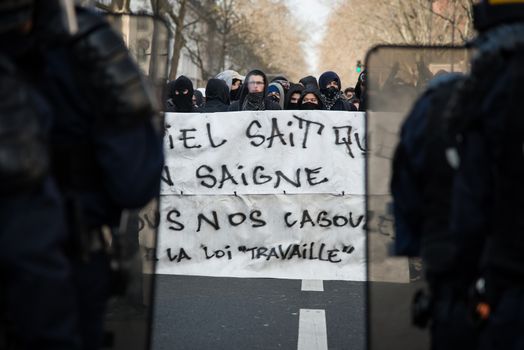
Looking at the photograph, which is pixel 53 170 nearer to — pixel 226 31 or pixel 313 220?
pixel 313 220

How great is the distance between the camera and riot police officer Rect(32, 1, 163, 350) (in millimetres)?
3303

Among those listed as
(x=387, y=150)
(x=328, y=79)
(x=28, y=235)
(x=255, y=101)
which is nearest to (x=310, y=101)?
(x=255, y=101)

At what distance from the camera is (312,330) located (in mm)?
7383

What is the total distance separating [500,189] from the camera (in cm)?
319

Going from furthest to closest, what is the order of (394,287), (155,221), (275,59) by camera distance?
1. (275,59)
2. (394,287)
3. (155,221)

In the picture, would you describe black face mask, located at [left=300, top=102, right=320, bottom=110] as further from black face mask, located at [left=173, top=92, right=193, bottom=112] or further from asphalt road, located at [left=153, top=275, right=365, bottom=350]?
asphalt road, located at [left=153, top=275, right=365, bottom=350]

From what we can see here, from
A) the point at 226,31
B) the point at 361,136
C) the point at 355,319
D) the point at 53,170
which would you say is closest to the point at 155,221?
the point at 53,170

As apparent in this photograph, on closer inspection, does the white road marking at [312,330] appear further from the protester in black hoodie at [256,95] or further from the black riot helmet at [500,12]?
the black riot helmet at [500,12]

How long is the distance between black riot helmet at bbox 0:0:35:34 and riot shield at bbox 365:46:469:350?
1917 mm

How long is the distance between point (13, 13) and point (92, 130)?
0.46 m

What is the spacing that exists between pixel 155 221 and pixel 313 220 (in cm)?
429

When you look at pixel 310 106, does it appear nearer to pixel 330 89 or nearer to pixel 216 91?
pixel 216 91

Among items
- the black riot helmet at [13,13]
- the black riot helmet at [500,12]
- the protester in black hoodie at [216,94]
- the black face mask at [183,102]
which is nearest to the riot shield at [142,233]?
the black riot helmet at [13,13]

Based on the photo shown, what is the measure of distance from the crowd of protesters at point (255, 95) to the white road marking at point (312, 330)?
232 centimetres
